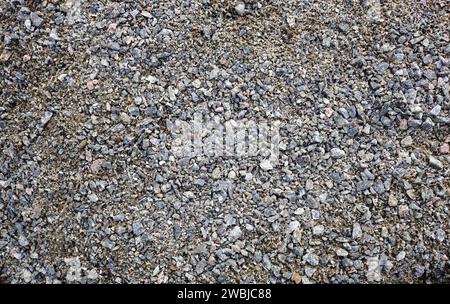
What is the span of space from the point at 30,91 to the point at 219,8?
1.74 meters

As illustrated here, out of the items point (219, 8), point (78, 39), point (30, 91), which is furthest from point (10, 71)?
point (219, 8)

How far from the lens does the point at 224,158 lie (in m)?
4.04

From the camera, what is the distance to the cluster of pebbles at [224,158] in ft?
12.5

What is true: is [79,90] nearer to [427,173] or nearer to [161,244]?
[161,244]

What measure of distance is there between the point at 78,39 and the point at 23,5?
25.8 inches

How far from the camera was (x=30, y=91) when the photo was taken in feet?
14.2

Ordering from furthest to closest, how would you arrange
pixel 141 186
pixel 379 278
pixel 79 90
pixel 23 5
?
pixel 23 5, pixel 79 90, pixel 141 186, pixel 379 278

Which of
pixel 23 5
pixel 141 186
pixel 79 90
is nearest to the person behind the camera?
pixel 141 186

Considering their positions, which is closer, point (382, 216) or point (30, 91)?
point (382, 216)

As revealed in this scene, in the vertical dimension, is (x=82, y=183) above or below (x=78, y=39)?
below

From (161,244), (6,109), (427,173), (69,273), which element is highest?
(427,173)

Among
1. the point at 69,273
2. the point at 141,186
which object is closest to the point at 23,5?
the point at 141,186

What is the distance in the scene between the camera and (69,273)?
12.5ft

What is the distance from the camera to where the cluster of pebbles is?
12.5 ft
